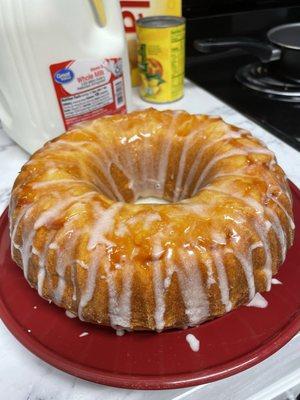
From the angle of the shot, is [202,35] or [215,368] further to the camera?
[202,35]

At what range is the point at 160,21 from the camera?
3.14 feet

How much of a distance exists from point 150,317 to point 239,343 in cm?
11

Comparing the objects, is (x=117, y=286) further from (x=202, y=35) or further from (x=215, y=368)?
(x=202, y=35)

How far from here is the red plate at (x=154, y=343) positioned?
1.45 feet

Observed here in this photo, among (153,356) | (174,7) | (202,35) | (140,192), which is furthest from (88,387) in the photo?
(202,35)

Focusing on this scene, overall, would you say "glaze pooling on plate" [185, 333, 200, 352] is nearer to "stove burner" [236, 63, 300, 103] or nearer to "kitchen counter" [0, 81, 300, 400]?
"kitchen counter" [0, 81, 300, 400]

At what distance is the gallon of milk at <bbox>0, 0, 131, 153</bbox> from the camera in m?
0.67

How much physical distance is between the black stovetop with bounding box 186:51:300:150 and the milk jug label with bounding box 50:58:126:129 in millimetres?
356

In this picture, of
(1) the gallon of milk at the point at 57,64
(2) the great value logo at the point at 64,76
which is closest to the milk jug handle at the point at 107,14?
(1) the gallon of milk at the point at 57,64

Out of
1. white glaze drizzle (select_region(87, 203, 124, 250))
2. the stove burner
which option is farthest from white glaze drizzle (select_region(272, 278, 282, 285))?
the stove burner

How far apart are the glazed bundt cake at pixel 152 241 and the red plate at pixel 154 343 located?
0.06ft

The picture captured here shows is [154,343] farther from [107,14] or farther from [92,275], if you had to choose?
[107,14]

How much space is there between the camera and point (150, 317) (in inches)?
19.0

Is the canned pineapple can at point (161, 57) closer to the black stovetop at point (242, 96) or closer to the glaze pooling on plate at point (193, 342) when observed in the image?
the black stovetop at point (242, 96)
